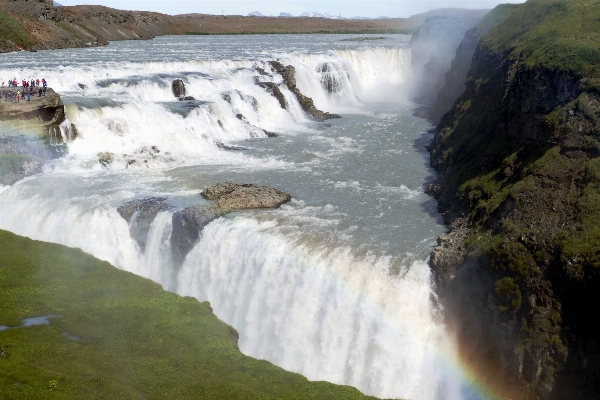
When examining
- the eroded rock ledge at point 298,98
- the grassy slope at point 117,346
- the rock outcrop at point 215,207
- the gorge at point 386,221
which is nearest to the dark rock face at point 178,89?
the gorge at point 386,221

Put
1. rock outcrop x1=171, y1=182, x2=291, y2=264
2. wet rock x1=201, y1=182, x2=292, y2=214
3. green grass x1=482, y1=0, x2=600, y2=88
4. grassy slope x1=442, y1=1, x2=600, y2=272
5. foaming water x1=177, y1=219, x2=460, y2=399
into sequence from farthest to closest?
wet rock x1=201, y1=182, x2=292, y2=214 → rock outcrop x1=171, y1=182, x2=291, y2=264 → green grass x1=482, y1=0, x2=600, y2=88 → grassy slope x1=442, y1=1, x2=600, y2=272 → foaming water x1=177, y1=219, x2=460, y2=399

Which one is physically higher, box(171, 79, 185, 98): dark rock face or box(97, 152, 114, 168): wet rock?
box(171, 79, 185, 98): dark rock face

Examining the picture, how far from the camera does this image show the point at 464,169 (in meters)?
26.6

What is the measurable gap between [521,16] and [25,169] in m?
29.8

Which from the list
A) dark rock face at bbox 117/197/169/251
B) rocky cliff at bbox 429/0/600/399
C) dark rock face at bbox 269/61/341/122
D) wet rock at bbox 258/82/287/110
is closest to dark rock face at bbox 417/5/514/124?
dark rock face at bbox 269/61/341/122

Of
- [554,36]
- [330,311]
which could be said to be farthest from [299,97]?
[330,311]

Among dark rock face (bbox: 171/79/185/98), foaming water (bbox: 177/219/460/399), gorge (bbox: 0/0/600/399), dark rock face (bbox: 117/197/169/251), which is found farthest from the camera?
dark rock face (bbox: 171/79/185/98)

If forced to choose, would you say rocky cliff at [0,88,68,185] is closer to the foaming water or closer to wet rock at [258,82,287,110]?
the foaming water

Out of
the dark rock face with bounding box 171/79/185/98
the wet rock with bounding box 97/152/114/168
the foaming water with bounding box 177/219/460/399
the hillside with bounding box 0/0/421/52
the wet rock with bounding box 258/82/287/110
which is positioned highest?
the hillside with bounding box 0/0/421/52

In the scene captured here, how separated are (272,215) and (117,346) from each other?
983 cm

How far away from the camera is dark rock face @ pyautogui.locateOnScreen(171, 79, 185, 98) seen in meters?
43.2

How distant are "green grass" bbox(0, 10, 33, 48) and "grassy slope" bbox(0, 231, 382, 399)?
6216 cm

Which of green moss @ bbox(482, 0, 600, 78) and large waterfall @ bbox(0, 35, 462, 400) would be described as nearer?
large waterfall @ bbox(0, 35, 462, 400)

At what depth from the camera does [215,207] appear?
2452 centimetres
